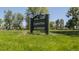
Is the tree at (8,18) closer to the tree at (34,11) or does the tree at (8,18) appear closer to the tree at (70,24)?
the tree at (34,11)

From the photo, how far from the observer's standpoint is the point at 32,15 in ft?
17.1

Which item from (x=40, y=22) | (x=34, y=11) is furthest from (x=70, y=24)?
(x=34, y=11)

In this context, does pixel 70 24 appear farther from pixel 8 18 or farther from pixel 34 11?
pixel 8 18

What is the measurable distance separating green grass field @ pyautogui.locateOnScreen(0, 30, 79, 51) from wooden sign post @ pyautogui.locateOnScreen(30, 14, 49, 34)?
10 cm

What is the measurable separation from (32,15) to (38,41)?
0.39 metres

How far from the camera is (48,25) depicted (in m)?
5.19

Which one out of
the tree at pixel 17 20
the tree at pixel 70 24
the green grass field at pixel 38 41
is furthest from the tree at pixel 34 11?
the tree at pixel 70 24

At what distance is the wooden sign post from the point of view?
204 inches

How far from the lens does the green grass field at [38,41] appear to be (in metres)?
5.12

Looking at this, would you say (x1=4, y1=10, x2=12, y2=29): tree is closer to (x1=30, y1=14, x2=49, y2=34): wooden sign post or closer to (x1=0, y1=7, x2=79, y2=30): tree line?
(x1=0, y1=7, x2=79, y2=30): tree line

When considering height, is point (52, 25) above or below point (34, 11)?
below

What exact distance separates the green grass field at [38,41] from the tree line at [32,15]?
0.07 meters
